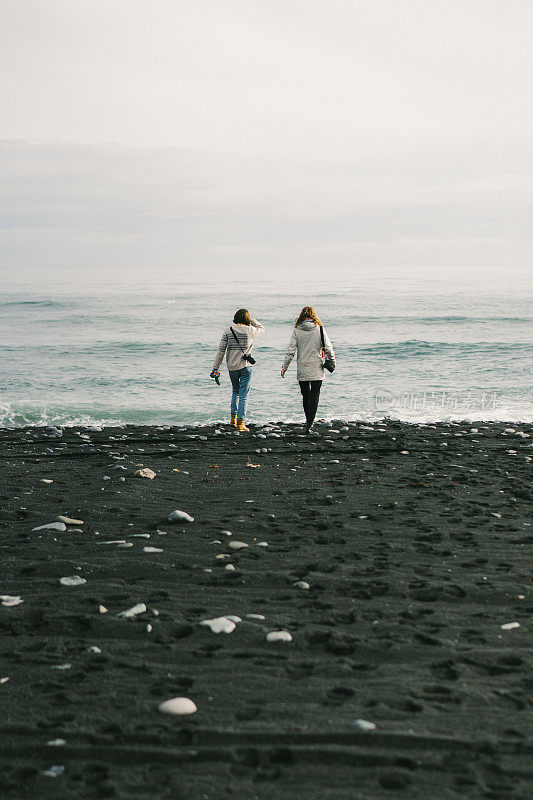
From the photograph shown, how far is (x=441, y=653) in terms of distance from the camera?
3.47 meters

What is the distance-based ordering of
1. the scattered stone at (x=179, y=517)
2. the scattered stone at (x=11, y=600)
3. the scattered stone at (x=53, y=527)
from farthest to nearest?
the scattered stone at (x=179, y=517), the scattered stone at (x=53, y=527), the scattered stone at (x=11, y=600)

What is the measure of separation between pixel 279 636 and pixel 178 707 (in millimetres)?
894

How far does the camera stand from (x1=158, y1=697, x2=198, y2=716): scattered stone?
9.54 ft

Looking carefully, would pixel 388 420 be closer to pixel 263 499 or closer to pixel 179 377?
pixel 263 499

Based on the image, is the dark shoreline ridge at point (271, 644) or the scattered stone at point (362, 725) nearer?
the dark shoreline ridge at point (271, 644)

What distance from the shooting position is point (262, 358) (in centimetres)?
2959

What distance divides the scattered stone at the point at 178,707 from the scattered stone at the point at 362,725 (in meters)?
0.71

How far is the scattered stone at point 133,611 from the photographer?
3.99 m

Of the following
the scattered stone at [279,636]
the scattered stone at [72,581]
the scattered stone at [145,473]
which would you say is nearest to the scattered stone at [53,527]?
the scattered stone at [72,581]

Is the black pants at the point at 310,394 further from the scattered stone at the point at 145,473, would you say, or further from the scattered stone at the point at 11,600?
the scattered stone at the point at 11,600

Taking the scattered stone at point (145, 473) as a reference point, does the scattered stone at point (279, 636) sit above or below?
above

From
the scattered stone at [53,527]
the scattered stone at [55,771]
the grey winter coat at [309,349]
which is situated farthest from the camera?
the grey winter coat at [309,349]

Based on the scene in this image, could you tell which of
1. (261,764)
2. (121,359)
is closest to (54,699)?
(261,764)

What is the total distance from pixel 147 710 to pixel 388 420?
12274 mm
